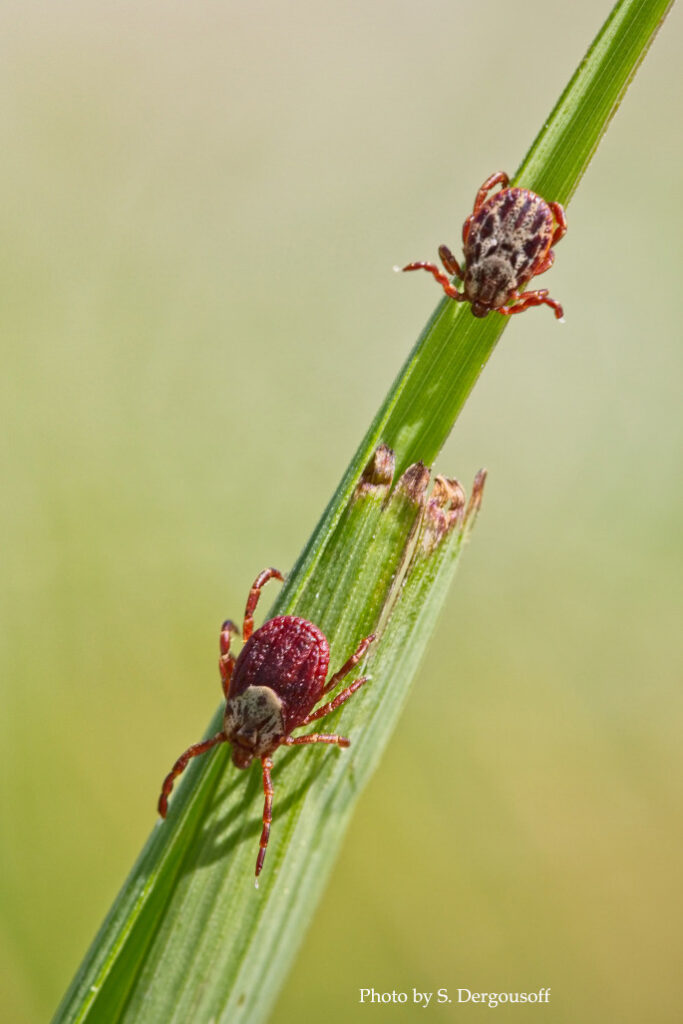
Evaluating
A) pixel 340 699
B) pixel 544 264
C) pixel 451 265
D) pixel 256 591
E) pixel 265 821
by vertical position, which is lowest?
pixel 265 821

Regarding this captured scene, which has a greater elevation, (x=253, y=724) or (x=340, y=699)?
(x=340, y=699)

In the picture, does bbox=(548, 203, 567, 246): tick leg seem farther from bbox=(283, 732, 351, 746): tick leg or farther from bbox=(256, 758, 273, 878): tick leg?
bbox=(256, 758, 273, 878): tick leg

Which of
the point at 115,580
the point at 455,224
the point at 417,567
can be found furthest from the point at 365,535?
the point at 455,224

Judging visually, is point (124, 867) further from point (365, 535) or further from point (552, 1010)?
point (365, 535)

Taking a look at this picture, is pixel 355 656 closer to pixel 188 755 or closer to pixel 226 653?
pixel 188 755

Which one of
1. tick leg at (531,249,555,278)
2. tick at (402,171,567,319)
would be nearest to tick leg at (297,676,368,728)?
tick at (402,171,567,319)

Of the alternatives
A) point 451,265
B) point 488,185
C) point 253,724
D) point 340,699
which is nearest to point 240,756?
point 253,724

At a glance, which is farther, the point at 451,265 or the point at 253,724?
the point at 451,265
